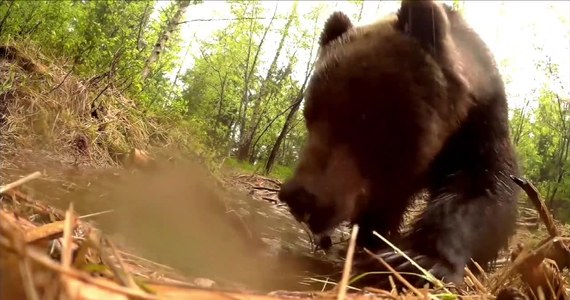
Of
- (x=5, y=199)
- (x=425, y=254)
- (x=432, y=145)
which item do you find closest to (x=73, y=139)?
(x=5, y=199)

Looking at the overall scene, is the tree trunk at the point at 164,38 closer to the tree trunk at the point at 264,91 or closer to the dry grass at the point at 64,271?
the tree trunk at the point at 264,91

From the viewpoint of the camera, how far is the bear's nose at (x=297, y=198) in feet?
4.39

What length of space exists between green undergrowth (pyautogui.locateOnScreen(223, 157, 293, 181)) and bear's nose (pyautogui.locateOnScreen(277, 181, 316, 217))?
0.22 metres

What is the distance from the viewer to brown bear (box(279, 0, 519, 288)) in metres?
1.47

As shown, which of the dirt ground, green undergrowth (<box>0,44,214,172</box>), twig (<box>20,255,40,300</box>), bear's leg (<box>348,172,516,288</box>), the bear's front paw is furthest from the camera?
bear's leg (<box>348,172,516,288</box>)

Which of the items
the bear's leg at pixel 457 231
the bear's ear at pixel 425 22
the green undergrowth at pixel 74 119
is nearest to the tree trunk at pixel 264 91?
the green undergrowth at pixel 74 119

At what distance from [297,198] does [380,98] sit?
1.34ft

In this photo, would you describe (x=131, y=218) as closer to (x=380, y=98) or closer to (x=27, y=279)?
(x=27, y=279)

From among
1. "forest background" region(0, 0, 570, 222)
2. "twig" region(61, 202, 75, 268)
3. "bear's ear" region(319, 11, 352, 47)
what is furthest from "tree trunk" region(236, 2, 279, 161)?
"twig" region(61, 202, 75, 268)

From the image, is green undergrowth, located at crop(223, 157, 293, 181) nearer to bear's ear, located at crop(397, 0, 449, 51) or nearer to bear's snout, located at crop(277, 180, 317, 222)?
bear's snout, located at crop(277, 180, 317, 222)

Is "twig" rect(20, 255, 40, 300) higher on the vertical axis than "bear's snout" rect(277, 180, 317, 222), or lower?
lower

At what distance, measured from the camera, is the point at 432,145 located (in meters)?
1.67

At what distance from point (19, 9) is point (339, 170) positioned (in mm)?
782

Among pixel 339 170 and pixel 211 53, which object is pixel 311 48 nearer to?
pixel 211 53
